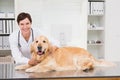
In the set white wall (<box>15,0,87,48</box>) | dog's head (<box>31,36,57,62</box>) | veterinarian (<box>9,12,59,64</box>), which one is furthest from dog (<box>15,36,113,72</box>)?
white wall (<box>15,0,87,48</box>)

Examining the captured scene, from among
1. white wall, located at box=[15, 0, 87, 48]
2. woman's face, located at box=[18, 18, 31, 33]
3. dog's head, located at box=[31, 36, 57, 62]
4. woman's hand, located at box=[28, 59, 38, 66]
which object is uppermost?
white wall, located at box=[15, 0, 87, 48]

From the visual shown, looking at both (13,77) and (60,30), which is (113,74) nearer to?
(13,77)

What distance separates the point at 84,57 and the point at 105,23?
2.45 meters

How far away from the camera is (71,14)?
408 cm

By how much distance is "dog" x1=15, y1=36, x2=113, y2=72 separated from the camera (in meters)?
1.52

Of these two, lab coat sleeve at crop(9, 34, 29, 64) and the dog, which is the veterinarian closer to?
lab coat sleeve at crop(9, 34, 29, 64)

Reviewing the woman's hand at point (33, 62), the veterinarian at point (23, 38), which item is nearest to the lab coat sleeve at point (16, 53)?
the veterinarian at point (23, 38)

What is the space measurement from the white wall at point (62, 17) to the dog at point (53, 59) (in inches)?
95.0

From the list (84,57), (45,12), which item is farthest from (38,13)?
(84,57)

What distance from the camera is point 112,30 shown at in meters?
3.95

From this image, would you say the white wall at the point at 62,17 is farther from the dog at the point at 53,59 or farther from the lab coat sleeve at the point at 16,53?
the dog at the point at 53,59

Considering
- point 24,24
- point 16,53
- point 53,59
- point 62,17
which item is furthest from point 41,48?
point 62,17

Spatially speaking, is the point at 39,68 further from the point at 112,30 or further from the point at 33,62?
the point at 112,30

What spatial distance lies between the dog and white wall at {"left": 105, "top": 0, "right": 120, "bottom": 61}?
243 centimetres
